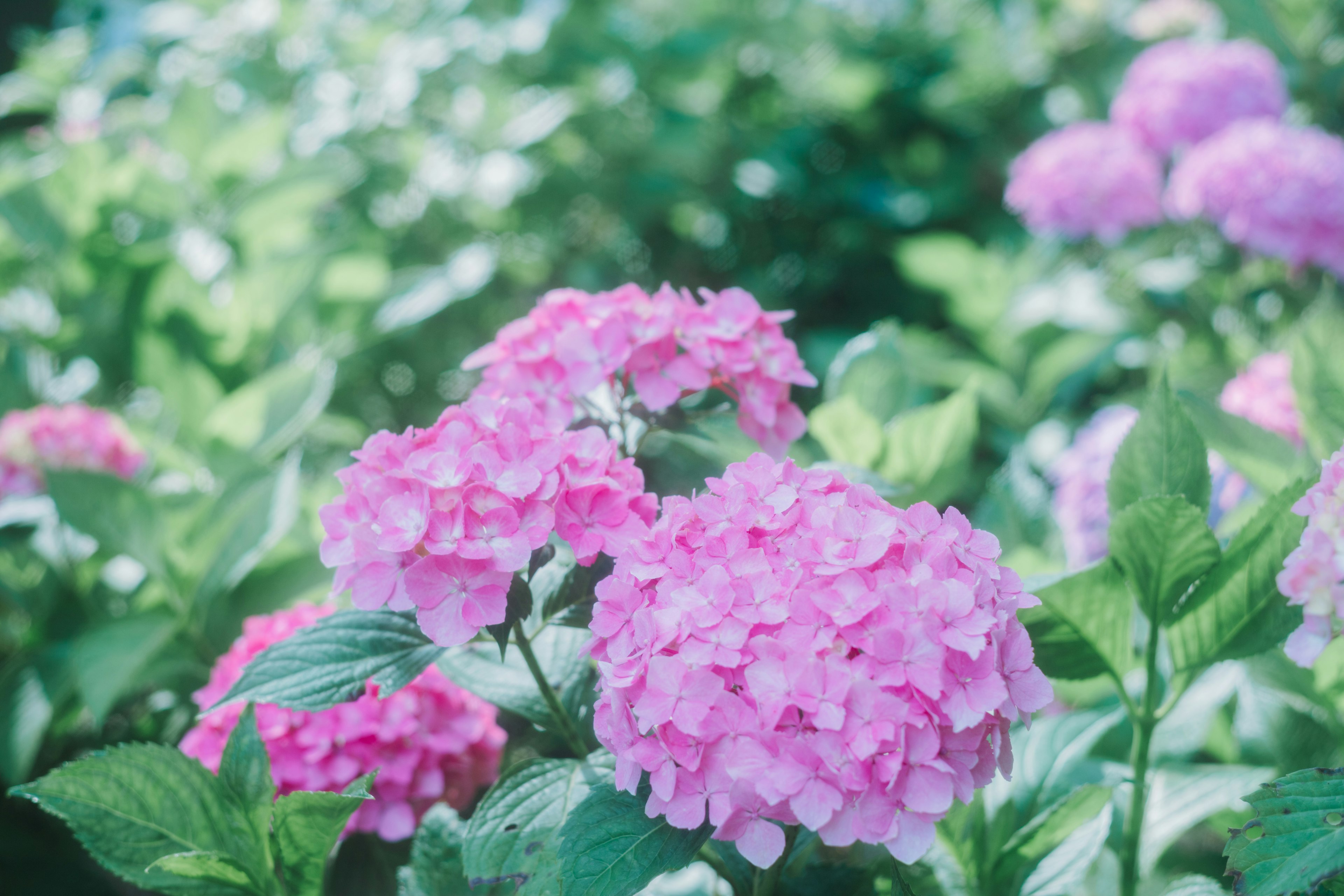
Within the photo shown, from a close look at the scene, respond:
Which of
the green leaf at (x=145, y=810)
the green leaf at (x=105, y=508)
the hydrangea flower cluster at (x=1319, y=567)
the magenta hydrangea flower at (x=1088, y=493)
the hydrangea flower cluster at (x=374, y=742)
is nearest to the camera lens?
the hydrangea flower cluster at (x=1319, y=567)

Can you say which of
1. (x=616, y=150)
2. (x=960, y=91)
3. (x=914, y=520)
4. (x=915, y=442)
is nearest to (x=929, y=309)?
(x=960, y=91)

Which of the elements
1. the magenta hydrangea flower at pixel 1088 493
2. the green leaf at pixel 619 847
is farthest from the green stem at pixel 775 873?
the magenta hydrangea flower at pixel 1088 493

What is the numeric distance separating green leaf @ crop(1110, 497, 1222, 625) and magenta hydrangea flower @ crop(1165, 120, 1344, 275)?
124 centimetres

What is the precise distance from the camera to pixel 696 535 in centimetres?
65

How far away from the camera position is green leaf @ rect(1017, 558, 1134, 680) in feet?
2.67

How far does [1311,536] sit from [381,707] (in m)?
0.77

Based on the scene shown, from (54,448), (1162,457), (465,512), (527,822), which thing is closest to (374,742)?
(527,822)

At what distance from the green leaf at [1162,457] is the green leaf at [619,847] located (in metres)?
0.46

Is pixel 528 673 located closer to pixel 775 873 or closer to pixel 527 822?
pixel 527 822

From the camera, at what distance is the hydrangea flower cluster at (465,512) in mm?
642

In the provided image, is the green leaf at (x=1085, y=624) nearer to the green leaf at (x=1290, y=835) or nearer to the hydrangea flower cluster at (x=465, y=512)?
the green leaf at (x=1290, y=835)

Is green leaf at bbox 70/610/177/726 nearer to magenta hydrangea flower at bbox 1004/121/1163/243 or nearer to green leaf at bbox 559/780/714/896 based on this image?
green leaf at bbox 559/780/714/896

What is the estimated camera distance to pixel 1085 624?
83cm

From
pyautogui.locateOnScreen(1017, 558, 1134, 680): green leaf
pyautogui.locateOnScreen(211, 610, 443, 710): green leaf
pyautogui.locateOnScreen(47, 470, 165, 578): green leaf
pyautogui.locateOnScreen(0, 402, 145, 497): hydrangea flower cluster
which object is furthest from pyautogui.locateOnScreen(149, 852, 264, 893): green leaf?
pyautogui.locateOnScreen(0, 402, 145, 497): hydrangea flower cluster
